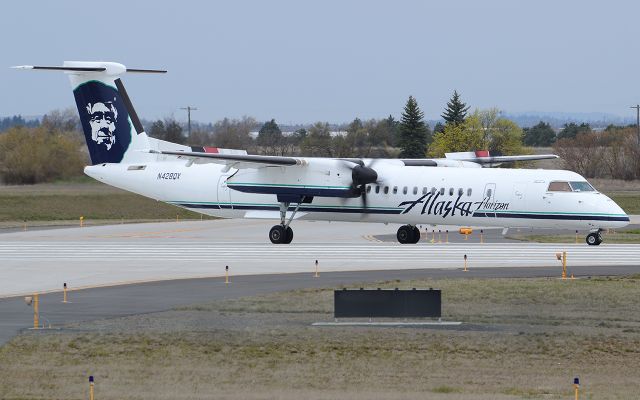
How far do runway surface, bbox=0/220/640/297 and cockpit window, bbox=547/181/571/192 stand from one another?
219 cm

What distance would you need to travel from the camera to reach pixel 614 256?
36.6 metres

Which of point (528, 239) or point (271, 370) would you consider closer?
point (271, 370)

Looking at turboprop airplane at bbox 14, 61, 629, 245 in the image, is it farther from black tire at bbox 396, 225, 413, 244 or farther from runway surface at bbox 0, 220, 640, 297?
runway surface at bbox 0, 220, 640, 297

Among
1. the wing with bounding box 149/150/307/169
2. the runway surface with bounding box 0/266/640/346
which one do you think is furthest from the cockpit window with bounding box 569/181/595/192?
the wing with bounding box 149/150/307/169

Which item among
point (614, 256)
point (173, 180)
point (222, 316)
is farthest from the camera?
point (173, 180)

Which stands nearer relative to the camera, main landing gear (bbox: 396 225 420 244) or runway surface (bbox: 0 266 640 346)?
runway surface (bbox: 0 266 640 346)

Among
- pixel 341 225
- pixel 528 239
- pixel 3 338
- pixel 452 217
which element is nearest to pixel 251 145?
pixel 341 225

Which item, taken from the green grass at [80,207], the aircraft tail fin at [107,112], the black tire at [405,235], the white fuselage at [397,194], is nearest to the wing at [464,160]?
the white fuselage at [397,194]

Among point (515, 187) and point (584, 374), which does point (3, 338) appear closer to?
point (584, 374)

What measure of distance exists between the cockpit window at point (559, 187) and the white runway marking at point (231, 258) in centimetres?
219

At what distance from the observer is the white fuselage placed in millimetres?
38125

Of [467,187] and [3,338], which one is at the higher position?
[467,187]

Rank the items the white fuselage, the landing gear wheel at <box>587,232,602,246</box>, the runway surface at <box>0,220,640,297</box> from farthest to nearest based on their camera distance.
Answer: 1. the landing gear wheel at <box>587,232,602,246</box>
2. the white fuselage
3. the runway surface at <box>0,220,640,297</box>

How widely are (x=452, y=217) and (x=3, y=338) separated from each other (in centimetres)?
2103
